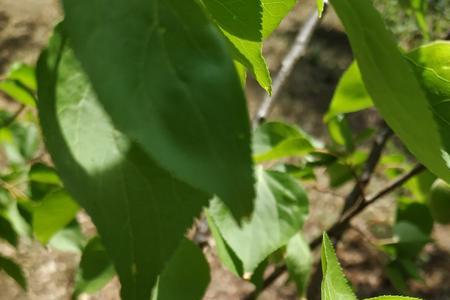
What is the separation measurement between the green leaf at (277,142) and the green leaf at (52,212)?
0.28m

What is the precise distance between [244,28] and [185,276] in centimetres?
33

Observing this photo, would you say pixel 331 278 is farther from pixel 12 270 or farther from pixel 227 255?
pixel 12 270

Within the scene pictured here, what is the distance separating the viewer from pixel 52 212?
905 mm

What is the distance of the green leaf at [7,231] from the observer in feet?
3.40

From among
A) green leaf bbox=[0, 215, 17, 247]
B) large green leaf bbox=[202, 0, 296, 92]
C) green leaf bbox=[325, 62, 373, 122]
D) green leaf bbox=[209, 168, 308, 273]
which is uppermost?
large green leaf bbox=[202, 0, 296, 92]

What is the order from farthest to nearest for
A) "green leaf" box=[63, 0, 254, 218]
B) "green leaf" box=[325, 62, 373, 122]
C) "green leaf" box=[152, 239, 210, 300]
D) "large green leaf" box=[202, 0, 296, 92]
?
"green leaf" box=[325, 62, 373, 122], "green leaf" box=[152, 239, 210, 300], "large green leaf" box=[202, 0, 296, 92], "green leaf" box=[63, 0, 254, 218]

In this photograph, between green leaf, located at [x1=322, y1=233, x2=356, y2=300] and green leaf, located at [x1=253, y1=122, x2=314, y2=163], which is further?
green leaf, located at [x1=253, y1=122, x2=314, y2=163]

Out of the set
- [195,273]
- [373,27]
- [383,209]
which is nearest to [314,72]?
[383,209]

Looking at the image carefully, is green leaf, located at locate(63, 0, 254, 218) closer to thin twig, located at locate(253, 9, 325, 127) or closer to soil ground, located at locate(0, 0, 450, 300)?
thin twig, located at locate(253, 9, 325, 127)

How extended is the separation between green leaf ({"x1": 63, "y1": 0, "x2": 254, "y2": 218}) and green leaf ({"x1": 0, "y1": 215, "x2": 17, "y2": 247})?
81cm

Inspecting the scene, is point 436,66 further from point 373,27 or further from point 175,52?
point 175,52

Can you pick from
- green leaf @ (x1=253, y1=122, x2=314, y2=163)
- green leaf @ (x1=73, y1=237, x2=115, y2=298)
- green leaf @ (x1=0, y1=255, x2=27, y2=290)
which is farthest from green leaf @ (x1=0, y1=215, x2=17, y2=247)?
green leaf @ (x1=253, y1=122, x2=314, y2=163)

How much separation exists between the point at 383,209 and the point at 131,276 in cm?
260

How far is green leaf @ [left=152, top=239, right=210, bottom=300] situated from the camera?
2.03 ft
